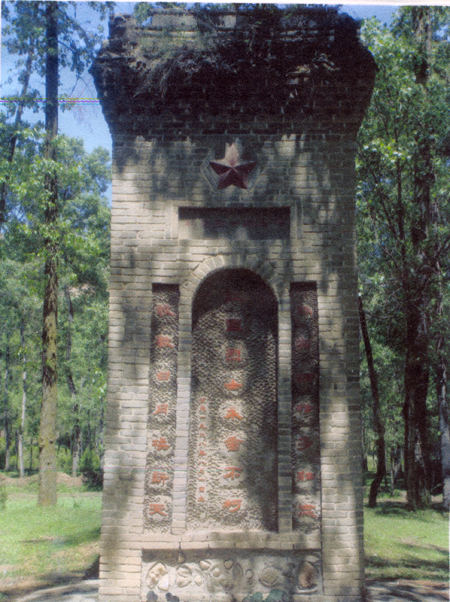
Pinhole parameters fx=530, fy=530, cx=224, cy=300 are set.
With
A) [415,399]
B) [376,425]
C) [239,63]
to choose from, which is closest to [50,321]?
[239,63]

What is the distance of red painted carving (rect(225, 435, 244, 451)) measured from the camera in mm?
5754

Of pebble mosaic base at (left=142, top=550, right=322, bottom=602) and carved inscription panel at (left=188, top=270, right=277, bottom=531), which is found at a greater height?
carved inscription panel at (left=188, top=270, right=277, bottom=531)

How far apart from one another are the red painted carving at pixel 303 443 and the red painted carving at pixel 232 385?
2.82ft

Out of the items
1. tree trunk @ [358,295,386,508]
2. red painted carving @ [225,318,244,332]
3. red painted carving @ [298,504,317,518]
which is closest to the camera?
red painted carving @ [298,504,317,518]

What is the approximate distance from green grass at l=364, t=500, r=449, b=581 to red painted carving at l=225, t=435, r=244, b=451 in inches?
146

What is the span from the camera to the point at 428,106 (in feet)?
37.3

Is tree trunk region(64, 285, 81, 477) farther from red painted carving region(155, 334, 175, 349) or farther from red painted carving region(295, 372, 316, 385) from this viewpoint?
red painted carving region(295, 372, 316, 385)

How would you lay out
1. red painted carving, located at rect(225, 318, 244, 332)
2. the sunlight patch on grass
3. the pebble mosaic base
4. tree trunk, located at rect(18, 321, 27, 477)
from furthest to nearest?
tree trunk, located at rect(18, 321, 27, 477), the sunlight patch on grass, red painted carving, located at rect(225, 318, 244, 332), the pebble mosaic base

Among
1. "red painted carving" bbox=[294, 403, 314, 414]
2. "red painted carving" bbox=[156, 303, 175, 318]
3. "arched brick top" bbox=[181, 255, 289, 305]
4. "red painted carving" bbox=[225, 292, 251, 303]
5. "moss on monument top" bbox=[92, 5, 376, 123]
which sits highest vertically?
"moss on monument top" bbox=[92, 5, 376, 123]

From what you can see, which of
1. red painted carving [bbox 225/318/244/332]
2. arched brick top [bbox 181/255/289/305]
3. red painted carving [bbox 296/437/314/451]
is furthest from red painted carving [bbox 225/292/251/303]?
red painted carving [bbox 296/437/314/451]

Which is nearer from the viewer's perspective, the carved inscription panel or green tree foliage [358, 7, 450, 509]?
the carved inscription panel

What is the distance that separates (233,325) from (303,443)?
1.48 m

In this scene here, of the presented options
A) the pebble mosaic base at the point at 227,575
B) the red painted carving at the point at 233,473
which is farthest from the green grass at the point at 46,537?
the red painted carving at the point at 233,473

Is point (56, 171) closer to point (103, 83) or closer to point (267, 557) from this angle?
point (103, 83)
